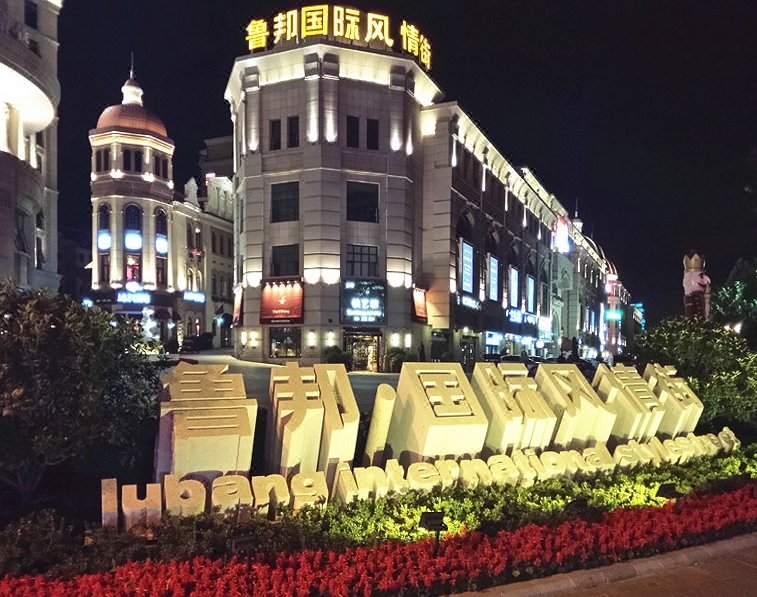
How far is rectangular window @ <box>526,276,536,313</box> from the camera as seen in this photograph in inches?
2304

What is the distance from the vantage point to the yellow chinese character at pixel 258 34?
115ft

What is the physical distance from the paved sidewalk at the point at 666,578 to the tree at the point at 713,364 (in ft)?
22.4

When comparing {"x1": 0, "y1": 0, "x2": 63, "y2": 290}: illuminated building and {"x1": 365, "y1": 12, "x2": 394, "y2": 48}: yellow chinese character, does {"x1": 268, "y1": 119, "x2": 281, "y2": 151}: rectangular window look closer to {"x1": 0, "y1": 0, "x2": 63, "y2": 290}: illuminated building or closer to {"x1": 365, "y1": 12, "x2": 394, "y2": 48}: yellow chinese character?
{"x1": 365, "y1": 12, "x2": 394, "y2": 48}: yellow chinese character

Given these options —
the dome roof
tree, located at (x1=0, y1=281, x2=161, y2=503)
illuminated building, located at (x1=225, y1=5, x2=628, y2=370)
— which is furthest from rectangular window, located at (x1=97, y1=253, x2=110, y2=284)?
tree, located at (x1=0, y1=281, x2=161, y2=503)

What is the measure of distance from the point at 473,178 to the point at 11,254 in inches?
1161

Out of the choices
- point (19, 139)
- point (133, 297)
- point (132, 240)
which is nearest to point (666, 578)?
point (19, 139)

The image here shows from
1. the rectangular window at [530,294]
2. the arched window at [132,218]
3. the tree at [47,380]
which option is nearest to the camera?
the tree at [47,380]

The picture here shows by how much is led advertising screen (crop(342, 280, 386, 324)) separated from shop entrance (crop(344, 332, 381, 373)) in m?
0.96

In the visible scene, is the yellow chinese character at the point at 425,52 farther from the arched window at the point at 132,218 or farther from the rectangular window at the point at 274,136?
the arched window at the point at 132,218

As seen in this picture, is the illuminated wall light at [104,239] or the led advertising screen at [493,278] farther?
the illuminated wall light at [104,239]

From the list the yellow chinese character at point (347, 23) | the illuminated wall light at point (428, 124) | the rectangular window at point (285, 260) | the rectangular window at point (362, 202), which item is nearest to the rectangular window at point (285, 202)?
the rectangular window at point (285, 260)

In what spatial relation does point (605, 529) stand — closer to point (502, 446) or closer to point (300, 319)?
point (502, 446)

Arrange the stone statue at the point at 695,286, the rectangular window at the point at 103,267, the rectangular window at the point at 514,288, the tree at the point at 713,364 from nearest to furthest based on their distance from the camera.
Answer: the tree at the point at 713,364 < the stone statue at the point at 695,286 < the rectangular window at the point at 103,267 < the rectangular window at the point at 514,288

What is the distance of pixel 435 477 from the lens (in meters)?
7.63
